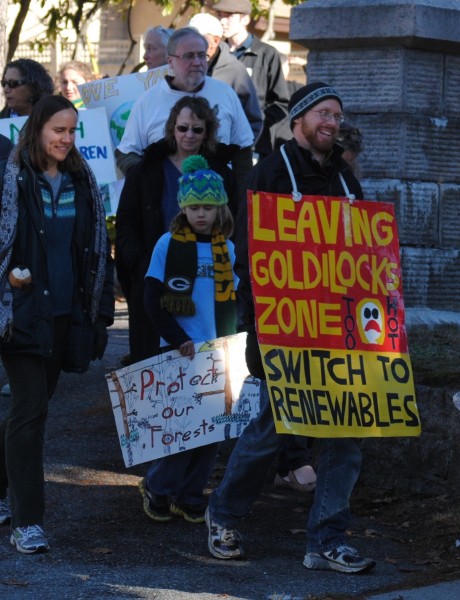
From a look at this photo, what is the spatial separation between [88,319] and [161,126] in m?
1.91

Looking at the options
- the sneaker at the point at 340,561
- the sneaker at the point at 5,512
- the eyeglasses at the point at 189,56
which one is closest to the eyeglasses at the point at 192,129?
the eyeglasses at the point at 189,56

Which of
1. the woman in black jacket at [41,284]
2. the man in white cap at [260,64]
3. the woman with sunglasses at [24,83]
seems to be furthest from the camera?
the man in white cap at [260,64]

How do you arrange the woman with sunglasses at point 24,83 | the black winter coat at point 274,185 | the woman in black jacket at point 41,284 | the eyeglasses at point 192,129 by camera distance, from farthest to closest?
the woman with sunglasses at point 24,83, the eyeglasses at point 192,129, the woman in black jacket at point 41,284, the black winter coat at point 274,185

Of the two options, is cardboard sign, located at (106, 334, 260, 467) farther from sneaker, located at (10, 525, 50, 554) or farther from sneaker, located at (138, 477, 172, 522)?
sneaker, located at (10, 525, 50, 554)

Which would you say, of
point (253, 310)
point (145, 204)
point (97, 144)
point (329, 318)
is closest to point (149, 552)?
point (253, 310)

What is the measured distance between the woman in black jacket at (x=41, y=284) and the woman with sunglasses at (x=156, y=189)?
0.85 metres

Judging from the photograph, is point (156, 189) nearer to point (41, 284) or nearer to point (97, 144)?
point (41, 284)

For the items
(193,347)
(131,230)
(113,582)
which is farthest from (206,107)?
(113,582)

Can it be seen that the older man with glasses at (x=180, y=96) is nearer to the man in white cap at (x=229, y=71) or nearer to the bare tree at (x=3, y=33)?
the man in white cap at (x=229, y=71)

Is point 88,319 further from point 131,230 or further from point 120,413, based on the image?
point 131,230

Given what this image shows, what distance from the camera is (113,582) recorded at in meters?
5.59

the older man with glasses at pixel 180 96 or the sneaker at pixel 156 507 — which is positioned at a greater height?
the older man with glasses at pixel 180 96

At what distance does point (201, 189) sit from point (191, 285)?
0.44 meters

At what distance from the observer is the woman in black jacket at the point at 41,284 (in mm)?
5934
